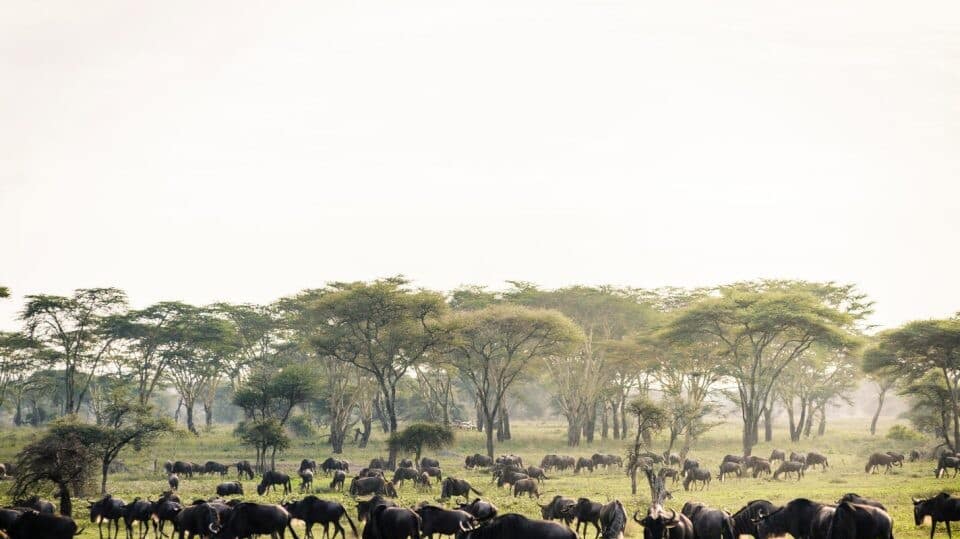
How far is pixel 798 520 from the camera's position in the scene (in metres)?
20.5

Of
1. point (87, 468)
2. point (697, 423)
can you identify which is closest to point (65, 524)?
point (87, 468)

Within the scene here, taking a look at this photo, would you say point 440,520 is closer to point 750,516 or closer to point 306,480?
point 750,516

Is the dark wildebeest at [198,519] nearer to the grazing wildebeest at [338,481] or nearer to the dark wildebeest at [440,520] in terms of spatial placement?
the dark wildebeest at [440,520]

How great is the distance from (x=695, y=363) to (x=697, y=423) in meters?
8.01

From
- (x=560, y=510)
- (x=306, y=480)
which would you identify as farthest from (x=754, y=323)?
(x=560, y=510)

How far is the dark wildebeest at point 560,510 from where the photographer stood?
2573cm

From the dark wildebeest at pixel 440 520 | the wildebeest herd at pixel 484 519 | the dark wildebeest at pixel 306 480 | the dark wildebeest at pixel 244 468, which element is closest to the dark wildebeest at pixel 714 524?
the wildebeest herd at pixel 484 519

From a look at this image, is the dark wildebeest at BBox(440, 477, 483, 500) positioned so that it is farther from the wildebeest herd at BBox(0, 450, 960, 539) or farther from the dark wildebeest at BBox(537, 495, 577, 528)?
the dark wildebeest at BBox(537, 495, 577, 528)

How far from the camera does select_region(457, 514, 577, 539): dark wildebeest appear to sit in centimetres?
1938

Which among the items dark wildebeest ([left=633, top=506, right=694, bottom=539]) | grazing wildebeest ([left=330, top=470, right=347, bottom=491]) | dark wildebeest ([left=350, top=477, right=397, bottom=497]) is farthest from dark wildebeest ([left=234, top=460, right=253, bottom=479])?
dark wildebeest ([left=633, top=506, right=694, bottom=539])

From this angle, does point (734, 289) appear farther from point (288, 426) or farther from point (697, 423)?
point (288, 426)

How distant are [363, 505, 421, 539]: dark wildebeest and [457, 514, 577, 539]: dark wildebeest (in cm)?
217

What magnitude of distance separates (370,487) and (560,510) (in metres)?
13.4

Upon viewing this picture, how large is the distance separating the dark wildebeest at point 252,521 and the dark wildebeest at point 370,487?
1488cm
